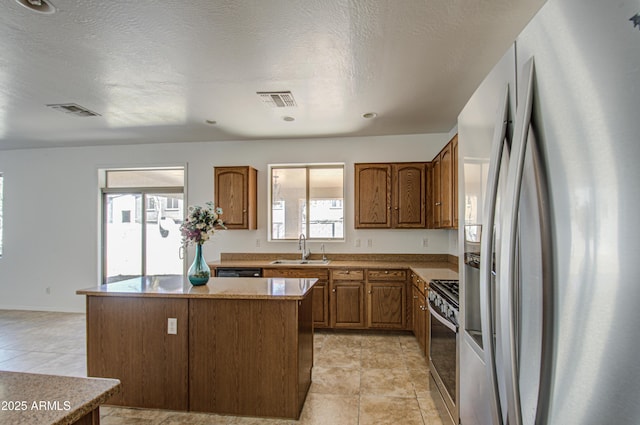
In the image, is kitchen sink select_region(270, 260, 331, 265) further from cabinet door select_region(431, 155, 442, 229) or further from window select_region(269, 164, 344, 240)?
cabinet door select_region(431, 155, 442, 229)

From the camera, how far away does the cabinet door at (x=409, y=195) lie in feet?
14.4

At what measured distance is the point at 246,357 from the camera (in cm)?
242

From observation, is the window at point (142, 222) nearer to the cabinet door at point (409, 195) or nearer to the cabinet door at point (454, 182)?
the cabinet door at point (409, 195)

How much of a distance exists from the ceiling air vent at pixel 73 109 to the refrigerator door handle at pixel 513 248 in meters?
4.34

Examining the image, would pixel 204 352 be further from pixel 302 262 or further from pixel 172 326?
pixel 302 262

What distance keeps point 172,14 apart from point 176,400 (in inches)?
106

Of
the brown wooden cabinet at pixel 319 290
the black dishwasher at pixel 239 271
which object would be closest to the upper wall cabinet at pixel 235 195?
the black dishwasher at pixel 239 271

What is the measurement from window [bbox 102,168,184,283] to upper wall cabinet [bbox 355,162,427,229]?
9.59 feet

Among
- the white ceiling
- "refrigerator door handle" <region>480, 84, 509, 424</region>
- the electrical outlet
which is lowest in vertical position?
the electrical outlet

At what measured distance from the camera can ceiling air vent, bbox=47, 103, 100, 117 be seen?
3.61 m

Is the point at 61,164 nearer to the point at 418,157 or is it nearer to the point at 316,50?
the point at 316,50

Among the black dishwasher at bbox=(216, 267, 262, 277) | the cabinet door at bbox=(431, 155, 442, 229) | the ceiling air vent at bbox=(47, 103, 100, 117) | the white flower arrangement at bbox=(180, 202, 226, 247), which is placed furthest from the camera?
the black dishwasher at bbox=(216, 267, 262, 277)

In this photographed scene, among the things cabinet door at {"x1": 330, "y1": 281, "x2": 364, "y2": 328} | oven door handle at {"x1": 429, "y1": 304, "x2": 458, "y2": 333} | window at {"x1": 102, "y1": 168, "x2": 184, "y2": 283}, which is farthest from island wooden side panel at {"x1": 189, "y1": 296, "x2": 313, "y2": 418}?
window at {"x1": 102, "y1": 168, "x2": 184, "y2": 283}

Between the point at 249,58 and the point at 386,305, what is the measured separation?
10.5 feet
